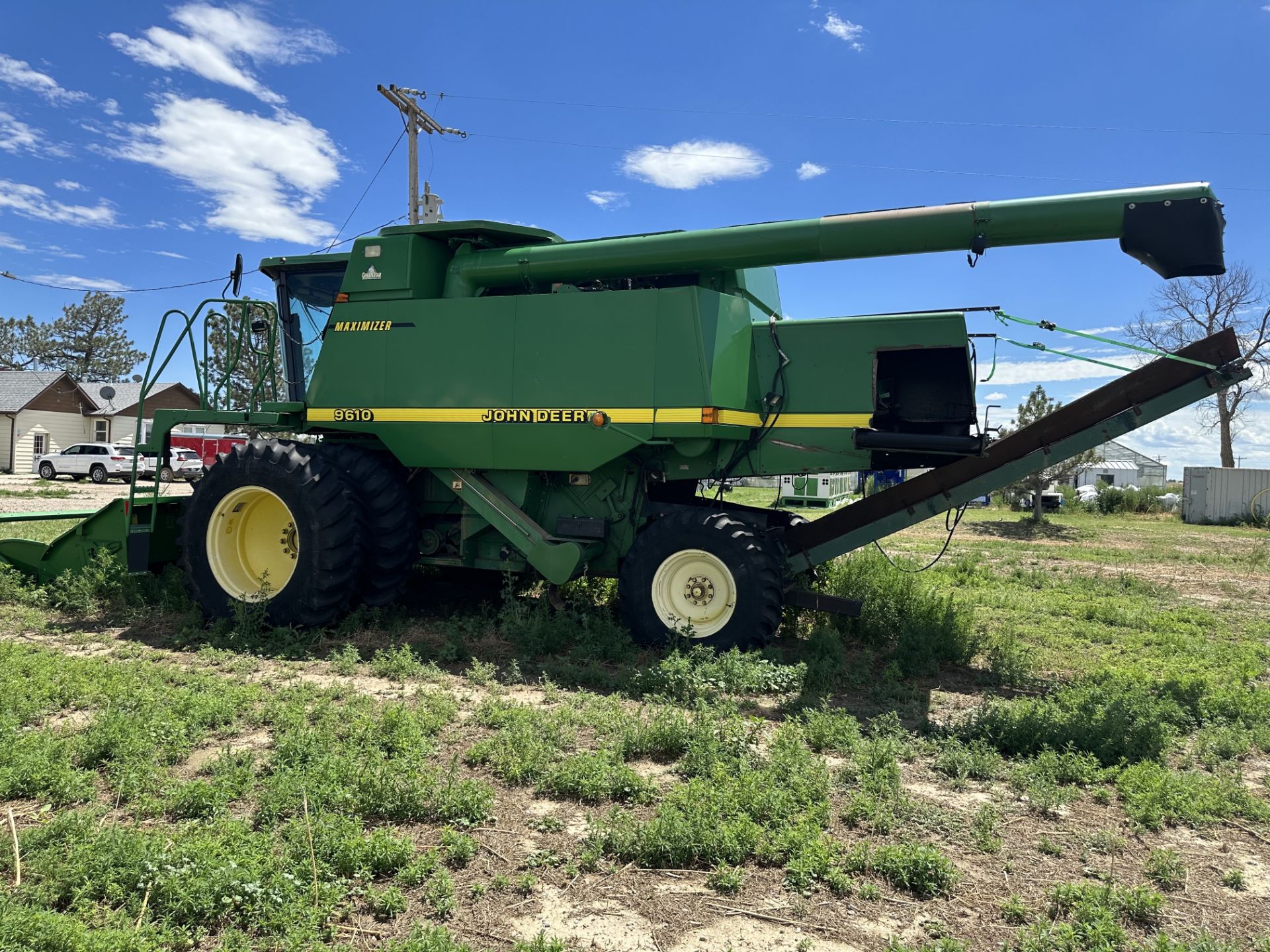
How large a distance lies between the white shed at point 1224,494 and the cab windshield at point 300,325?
98.6 feet

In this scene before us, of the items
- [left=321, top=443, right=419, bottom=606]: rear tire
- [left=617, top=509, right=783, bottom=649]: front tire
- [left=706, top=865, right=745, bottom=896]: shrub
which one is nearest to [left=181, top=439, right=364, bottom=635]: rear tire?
[left=321, top=443, right=419, bottom=606]: rear tire

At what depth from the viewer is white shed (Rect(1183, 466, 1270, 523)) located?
2864cm

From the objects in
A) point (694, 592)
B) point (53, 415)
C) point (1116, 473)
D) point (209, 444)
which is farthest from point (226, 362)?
point (1116, 473)

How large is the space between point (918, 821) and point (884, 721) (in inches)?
50.0

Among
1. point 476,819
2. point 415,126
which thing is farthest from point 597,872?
point 415,126

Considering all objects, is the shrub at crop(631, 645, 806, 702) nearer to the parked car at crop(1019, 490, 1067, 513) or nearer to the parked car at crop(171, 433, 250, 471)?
the parked car at crop(171, 433, 250, 471)

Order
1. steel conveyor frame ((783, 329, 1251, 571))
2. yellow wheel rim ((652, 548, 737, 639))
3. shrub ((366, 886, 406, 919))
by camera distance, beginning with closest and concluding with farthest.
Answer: shrub ((366, 886, 406, 919)) → steel conveyor frame ((783, 329, 1251, 571)) → yellow wheel rim ((652, 548, 737, 639))

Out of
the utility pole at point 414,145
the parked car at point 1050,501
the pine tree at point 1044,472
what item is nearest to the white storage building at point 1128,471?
the parked car at point 1050,501

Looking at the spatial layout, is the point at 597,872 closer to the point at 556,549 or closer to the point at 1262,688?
the point at 556,549

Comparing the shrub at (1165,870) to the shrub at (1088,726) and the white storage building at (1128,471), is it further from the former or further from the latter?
the white storage building at (1128,471)

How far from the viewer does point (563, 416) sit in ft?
23.2

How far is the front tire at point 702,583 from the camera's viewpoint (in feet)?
21.2

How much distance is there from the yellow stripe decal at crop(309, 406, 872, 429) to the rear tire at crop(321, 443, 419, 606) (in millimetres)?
348

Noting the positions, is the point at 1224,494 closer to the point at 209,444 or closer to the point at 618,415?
the point at 618,415
